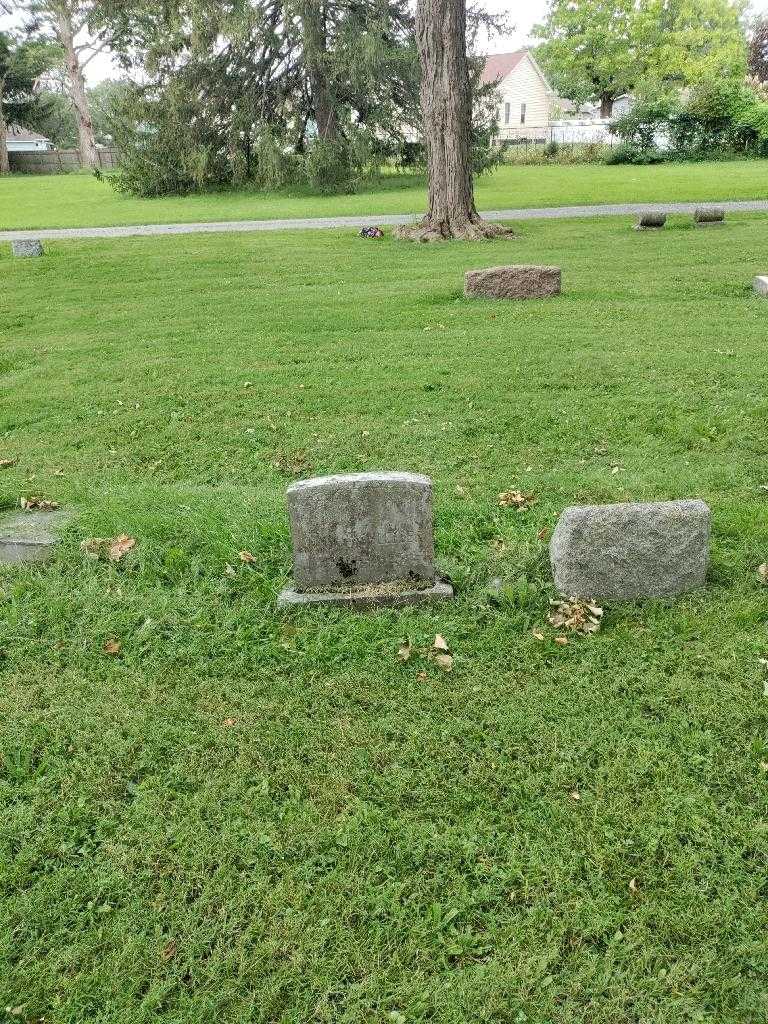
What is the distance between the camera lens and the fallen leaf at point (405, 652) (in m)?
3.43

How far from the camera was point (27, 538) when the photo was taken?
14.3ft

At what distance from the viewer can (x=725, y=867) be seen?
95.4 inches

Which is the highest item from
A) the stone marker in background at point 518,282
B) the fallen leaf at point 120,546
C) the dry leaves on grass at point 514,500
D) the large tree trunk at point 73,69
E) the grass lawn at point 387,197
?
the large tree trunk at point 73,69

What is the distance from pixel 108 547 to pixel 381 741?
2.21m

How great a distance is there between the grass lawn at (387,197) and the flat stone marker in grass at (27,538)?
677 inches

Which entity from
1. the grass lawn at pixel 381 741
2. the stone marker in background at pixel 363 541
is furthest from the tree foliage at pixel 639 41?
the stone marker in background at pixel 363 541

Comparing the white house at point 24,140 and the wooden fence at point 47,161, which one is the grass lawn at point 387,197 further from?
the white house at point 24,140

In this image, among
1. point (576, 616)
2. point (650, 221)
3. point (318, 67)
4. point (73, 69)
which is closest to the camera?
point (576, 616)

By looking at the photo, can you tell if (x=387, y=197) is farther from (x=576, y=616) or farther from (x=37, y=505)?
(x=576, y=616)

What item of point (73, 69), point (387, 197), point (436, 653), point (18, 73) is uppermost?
point (18, 73)

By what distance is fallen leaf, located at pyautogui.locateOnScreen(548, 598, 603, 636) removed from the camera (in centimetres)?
353

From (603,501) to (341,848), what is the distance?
2861 mm

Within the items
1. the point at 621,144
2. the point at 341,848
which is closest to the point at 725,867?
the point at 341,848

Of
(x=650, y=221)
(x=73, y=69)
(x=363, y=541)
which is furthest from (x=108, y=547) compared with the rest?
(x=73, y=69)
